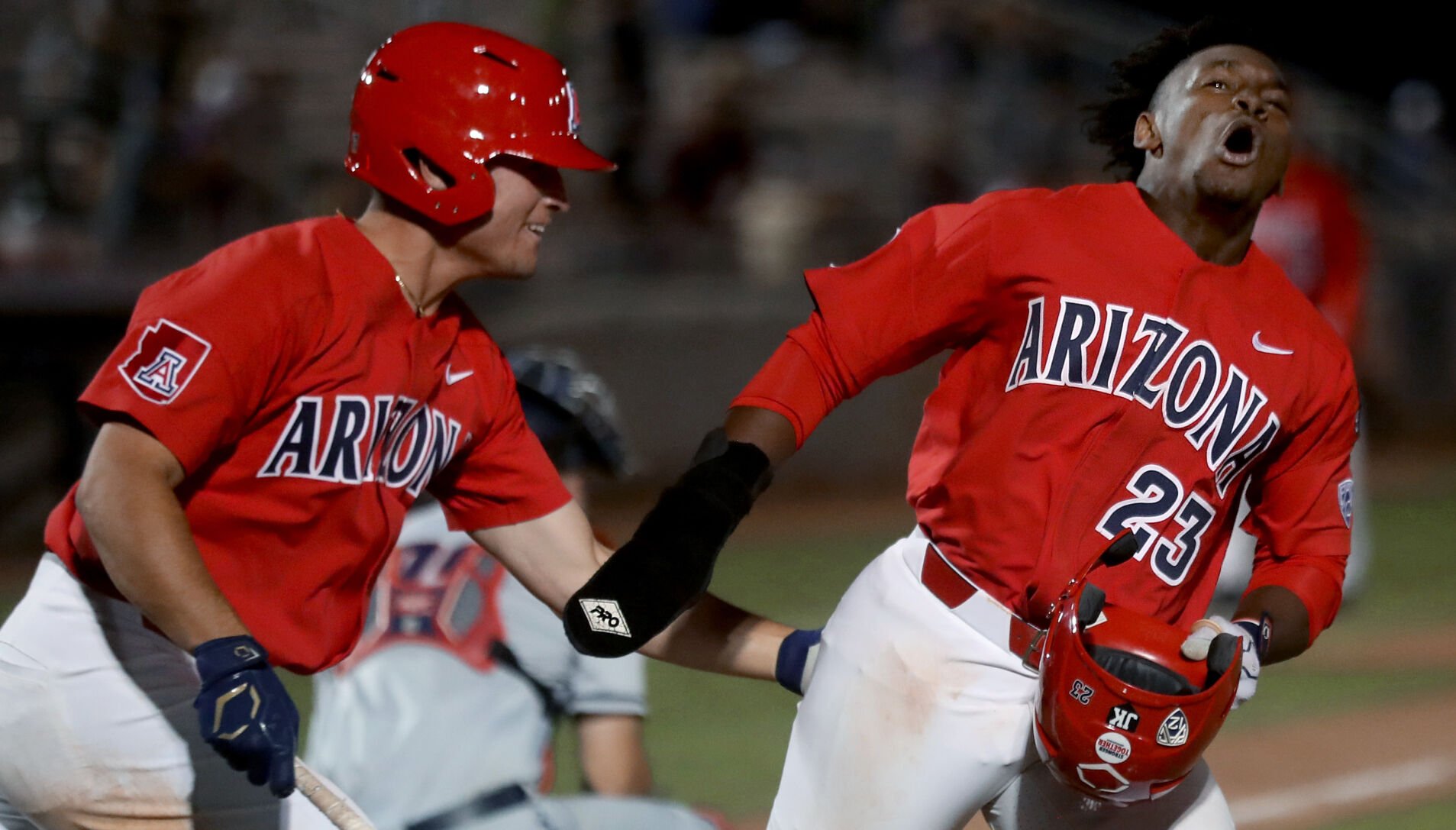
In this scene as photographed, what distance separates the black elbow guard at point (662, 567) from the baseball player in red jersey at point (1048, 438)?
0.11 ft

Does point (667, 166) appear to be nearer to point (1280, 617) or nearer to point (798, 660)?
point (798, 660)

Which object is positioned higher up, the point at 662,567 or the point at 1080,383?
the point at 1080,383

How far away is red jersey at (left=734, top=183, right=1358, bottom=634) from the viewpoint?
2.96 metres

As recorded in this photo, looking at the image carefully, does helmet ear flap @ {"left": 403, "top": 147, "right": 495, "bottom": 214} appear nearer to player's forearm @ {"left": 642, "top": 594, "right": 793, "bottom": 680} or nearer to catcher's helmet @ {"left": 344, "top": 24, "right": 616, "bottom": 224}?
catcher's helmet @ {"left": 344, "top": 24, "right": 616, "bottom": 224}

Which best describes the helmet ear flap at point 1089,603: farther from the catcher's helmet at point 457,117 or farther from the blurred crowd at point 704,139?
the blurred crowd at point 704,139

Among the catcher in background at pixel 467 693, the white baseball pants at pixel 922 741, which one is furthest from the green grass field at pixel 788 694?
the white baseball pants at pixel 922 741

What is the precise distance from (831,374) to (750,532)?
7946 millimetres

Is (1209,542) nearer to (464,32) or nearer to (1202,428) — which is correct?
(1202,428)

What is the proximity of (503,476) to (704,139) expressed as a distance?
9655mm

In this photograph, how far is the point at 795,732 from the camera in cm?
308

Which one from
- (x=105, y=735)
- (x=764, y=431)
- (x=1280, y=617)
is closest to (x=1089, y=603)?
(x=1280, y=617)

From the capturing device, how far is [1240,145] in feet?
10.1

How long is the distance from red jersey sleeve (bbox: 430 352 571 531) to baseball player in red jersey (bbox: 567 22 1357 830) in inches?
21.2

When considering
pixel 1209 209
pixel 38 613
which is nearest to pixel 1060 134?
pixel 1209 209
